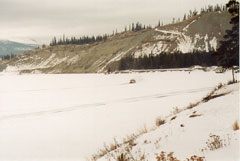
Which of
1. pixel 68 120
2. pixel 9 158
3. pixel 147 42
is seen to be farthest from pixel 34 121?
pixel 147 42

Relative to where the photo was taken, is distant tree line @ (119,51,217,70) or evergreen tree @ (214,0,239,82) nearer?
evergreen tree @ (214,0,239,82)

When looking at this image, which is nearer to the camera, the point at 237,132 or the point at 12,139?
the point at 237,132

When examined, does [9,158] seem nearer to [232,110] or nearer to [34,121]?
[34,121]

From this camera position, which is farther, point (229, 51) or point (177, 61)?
point (177, 61)

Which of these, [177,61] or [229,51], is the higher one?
[177,61]

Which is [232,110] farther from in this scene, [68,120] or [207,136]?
[68,120]

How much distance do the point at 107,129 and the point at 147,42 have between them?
568 feet

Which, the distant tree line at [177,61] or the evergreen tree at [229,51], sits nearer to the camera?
the evergreen tree at [229,51]

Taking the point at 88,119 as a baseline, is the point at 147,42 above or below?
above

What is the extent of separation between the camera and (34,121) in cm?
2117

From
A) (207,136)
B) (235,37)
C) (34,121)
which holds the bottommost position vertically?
(34,121)

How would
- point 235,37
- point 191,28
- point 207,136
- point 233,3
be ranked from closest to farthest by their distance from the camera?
point 207,136 < point 233,3 < point 235,37 < point 191,28

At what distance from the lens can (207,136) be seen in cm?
737

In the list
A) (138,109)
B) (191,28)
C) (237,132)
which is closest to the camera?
(237,132)
